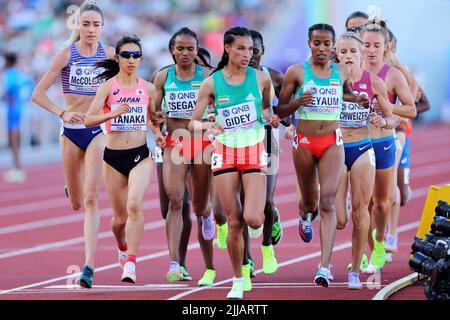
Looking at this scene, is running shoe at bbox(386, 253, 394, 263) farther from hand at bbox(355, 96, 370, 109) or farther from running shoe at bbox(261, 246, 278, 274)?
hand at bbox(355, 96, 370, 109)

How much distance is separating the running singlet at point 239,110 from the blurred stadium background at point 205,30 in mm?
13469

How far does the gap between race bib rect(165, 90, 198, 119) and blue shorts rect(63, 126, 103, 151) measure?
647 millimetres

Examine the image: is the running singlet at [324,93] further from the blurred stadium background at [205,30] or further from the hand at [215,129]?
the blurred stadium background at [205,30]

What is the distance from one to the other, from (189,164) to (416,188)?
10429mm

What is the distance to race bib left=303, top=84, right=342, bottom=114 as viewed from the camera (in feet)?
32.3

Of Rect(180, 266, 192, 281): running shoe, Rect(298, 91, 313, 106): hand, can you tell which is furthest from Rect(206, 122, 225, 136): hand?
Rect(180, 266, 192, 281): running shoe

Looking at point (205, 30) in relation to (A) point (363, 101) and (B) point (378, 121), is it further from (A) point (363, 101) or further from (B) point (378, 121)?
(A) point (363, 101)

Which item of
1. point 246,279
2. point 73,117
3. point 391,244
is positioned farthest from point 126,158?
point 391,244

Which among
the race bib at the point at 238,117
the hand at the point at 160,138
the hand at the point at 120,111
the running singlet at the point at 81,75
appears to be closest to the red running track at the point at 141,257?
the hand at the point at 160,138

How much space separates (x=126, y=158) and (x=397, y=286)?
2.37 metres
